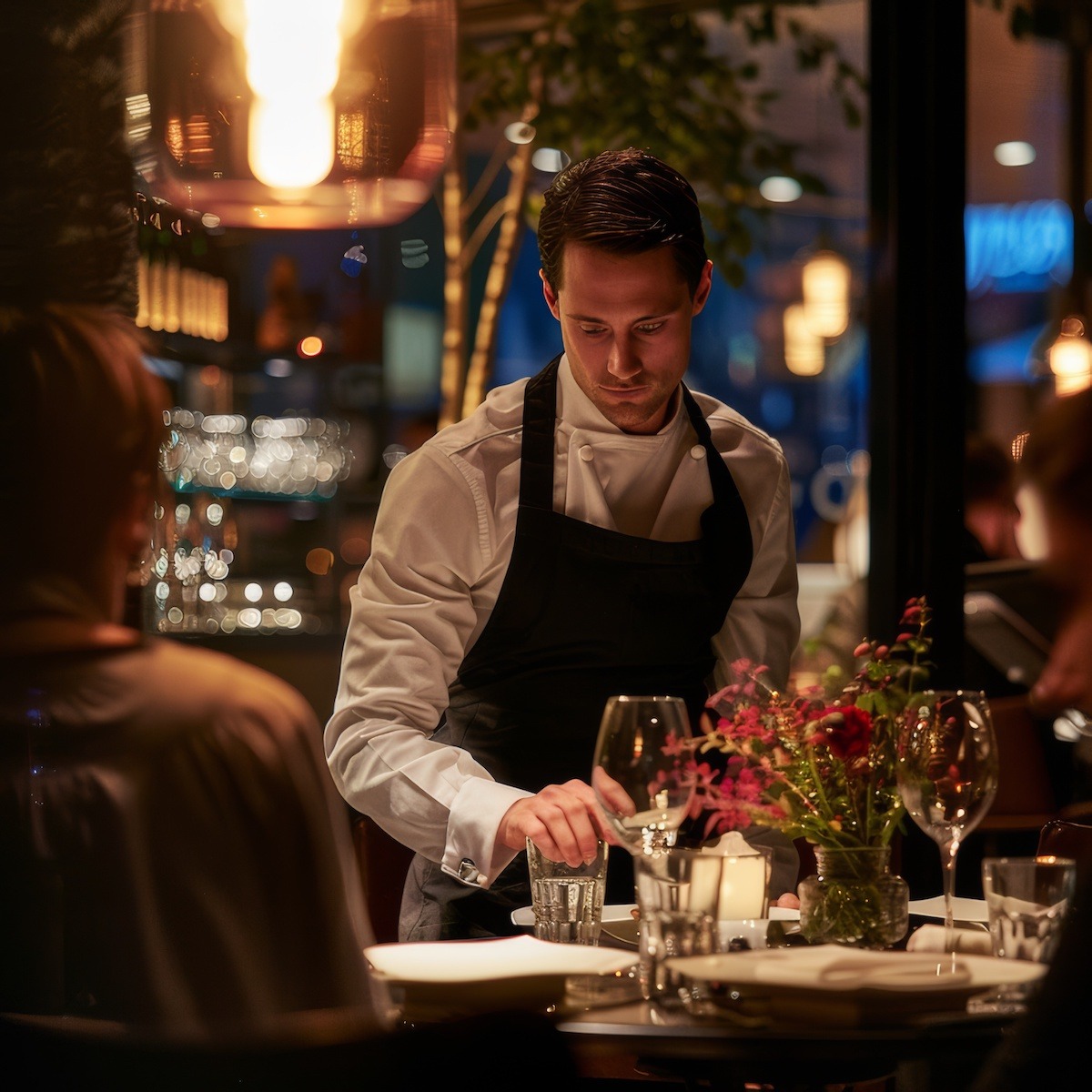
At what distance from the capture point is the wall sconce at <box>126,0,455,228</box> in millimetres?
1577

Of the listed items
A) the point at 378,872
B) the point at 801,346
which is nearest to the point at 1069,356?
the point at 801,346

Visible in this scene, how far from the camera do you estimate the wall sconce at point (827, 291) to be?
673cm

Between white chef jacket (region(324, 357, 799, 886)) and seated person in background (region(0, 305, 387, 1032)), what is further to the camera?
white chef jacket (region(324, 357, 799, 886))

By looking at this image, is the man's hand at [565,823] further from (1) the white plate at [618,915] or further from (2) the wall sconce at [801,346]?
(2) the wall sconce at [801,346]

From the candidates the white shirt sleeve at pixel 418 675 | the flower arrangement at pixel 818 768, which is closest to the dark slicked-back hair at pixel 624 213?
the white shirt sleeve at pixel 418 675

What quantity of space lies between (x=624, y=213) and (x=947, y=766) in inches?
Result: 34.2

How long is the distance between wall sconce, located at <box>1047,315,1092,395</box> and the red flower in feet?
11.5

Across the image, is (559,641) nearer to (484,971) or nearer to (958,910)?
(958,910)

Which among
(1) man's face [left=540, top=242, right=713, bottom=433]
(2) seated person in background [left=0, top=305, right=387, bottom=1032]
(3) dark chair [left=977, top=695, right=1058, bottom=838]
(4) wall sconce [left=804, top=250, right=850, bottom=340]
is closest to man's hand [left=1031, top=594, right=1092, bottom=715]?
(3) dark chair [left=977, top=695, right=1058, bottom=838]

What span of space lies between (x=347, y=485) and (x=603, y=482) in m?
2.77

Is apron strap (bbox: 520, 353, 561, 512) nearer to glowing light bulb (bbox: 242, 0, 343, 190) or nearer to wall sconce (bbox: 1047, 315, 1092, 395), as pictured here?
glowing light bulb (bbox: 242, 0, 343, 190)

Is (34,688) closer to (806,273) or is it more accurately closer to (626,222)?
(626,222)

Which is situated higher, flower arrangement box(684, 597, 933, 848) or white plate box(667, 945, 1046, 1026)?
flower arrangement box(684, 597, 933, 848)

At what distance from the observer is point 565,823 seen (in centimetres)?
148
